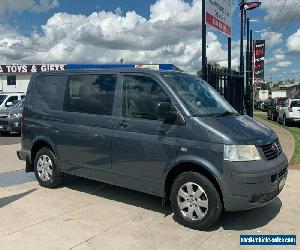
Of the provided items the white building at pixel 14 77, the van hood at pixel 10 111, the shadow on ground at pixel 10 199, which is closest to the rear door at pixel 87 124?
the shadow on ground at pixel 10 199

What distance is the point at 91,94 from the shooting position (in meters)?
6.83

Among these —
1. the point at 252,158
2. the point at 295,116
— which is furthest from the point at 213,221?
the point at 295,116

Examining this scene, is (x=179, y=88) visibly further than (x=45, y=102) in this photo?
No

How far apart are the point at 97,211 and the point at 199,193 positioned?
1.63m

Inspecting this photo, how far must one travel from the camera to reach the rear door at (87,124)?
6547mm

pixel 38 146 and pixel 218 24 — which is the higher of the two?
pixel 218 24

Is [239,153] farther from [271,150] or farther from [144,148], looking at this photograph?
[144,148]

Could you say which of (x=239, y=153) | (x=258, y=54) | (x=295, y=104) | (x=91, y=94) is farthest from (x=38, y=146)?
(x=258, y=54)

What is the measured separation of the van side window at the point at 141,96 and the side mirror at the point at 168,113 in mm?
225

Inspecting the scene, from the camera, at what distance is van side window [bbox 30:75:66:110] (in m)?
7.39

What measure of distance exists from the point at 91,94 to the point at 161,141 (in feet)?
5.37

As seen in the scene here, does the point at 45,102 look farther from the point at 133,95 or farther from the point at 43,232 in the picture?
the point at 43,232

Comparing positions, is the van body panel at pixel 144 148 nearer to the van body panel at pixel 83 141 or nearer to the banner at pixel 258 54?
the van body panel at pixel 83 141

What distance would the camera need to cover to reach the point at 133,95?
6289 mm
